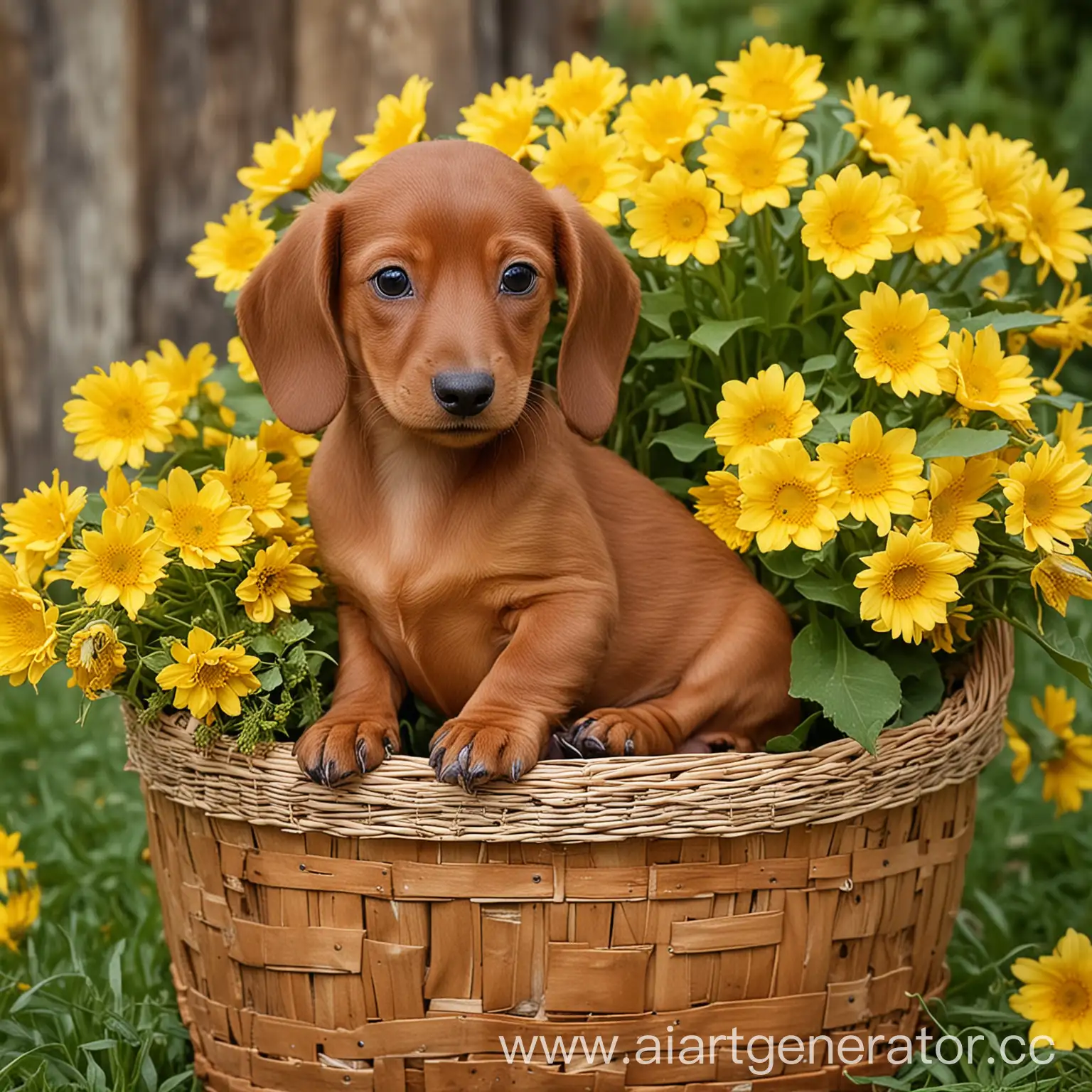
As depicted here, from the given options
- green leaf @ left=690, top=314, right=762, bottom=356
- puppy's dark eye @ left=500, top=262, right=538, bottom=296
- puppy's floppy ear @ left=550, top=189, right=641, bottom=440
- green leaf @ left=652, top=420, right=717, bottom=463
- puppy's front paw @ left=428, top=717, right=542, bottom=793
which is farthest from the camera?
green leaf @ left=652, top=420, right=717, bottom=463

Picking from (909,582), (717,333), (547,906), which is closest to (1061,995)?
(909,582)

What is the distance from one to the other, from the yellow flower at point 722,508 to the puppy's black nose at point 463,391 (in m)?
0.54

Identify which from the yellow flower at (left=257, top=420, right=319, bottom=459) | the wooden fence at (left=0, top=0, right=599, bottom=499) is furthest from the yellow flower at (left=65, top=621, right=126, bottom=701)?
the wooden fence at (left=0, top=0, right=599, bottom=499)

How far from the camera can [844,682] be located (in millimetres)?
2432

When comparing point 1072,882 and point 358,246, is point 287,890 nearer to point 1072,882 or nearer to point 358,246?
point 358,246

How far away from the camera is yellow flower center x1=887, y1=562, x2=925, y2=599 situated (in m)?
2.35

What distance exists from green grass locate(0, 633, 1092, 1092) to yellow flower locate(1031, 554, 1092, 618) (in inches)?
31.2

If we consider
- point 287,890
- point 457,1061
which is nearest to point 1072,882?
point 457,1061

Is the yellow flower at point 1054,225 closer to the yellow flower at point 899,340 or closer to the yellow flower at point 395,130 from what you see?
the yellow flower at point 899,340

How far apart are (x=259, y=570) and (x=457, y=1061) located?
2.81 ft

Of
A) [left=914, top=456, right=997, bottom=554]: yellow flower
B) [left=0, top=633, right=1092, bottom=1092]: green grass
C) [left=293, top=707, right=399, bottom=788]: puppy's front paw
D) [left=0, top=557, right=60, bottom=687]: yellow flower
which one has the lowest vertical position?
[left=0, top=633, right=1092, bottom=1092]: green grass

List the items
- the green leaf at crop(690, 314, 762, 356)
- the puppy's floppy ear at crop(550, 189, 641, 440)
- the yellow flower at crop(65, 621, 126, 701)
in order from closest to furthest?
1. the yellow flower at crop(65, 621, 126, 701)
2. the puppy's floppy ear at crop(550, 189, 641, 440)
3. the green leaf at crop(690, 314, 762, 356)

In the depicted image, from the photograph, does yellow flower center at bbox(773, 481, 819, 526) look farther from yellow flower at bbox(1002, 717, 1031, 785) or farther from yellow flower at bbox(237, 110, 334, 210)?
yellow flower at bbox(237, 110, 334, 210)

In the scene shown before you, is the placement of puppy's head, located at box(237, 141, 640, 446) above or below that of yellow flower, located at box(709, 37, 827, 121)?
below
